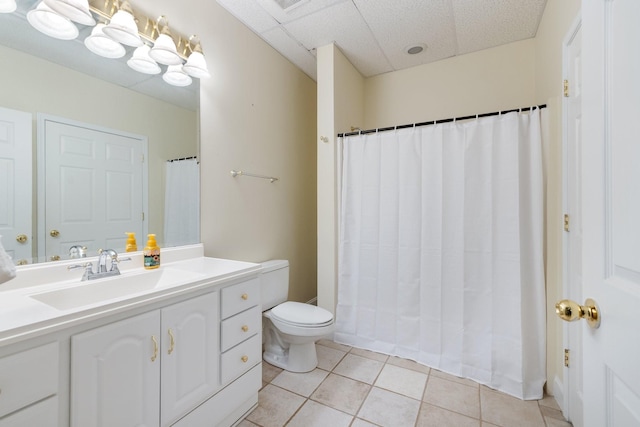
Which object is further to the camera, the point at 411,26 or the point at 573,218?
the point at 411,26

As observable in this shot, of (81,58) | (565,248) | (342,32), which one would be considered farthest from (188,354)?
(342,32)

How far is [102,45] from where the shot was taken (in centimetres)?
136

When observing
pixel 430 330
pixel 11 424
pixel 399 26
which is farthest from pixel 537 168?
pixel 11 424

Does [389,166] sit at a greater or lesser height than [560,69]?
lesser

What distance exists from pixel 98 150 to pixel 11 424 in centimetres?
110

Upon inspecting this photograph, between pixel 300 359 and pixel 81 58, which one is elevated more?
pixel 81 58

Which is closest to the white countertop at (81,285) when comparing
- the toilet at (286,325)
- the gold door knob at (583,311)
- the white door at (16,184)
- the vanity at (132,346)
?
the vanity at (132,346)

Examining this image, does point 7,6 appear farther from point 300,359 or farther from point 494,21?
A: point 494,21

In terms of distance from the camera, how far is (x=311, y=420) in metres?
1.48

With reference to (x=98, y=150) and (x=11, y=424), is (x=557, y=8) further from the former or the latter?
(x=11, y=424)

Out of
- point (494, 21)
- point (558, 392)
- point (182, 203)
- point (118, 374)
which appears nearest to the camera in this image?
point (118, 374)

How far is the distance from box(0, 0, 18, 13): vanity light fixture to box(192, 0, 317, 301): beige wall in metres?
0.83

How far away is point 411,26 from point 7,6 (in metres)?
2.28

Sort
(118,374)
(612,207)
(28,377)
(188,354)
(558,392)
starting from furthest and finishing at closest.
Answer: (558,392)
(188,354)
(118,374)
(28,377)
(612,207)
